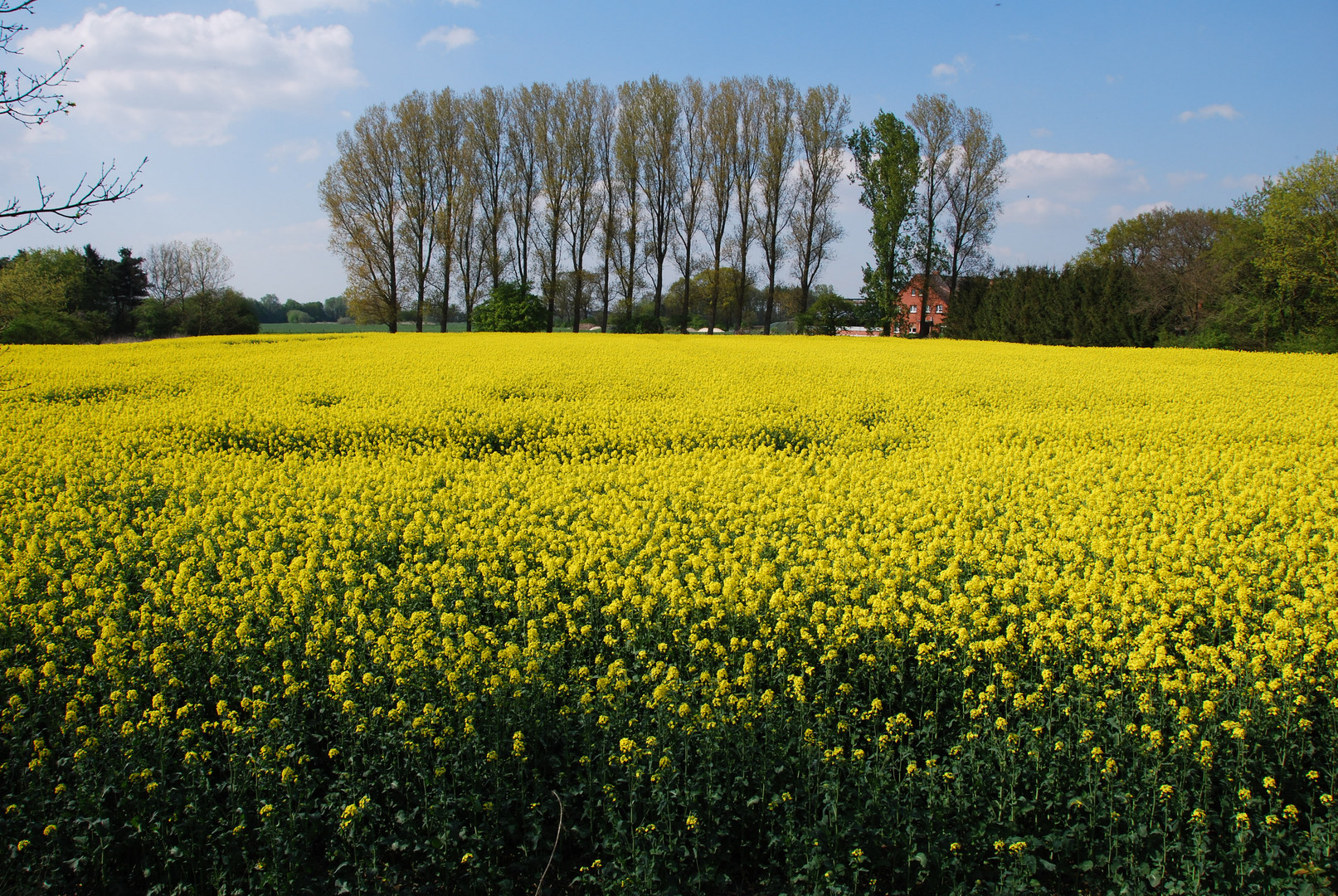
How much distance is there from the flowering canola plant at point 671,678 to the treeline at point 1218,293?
96.2 ft

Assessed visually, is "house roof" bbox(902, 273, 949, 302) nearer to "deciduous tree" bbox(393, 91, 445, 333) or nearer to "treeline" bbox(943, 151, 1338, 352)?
"treeline" bbox(943, 151, 1338, 352)

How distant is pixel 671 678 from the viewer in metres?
3.87

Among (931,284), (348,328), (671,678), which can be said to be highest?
(931,284)

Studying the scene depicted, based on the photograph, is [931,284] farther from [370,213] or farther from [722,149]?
[370,213]

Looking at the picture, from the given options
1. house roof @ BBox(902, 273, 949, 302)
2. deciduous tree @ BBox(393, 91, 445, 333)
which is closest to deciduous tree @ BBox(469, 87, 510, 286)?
deciduous tree @ BBox(393, 91, 445, 333)

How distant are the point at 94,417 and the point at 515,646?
38.8 ft

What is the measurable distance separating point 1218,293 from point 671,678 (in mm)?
41157

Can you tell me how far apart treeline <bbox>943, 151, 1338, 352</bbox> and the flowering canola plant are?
2932 cm

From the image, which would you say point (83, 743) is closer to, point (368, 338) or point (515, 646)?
point (515, 646)

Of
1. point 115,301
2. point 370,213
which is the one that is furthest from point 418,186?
point 115,301

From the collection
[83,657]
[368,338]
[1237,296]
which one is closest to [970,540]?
[83,657]

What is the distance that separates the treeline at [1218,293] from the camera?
29734 mm

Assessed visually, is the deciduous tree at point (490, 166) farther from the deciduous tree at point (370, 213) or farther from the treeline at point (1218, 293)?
the treeline at point (1218, 293)

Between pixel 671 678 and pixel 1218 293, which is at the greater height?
pixel 1218 293
